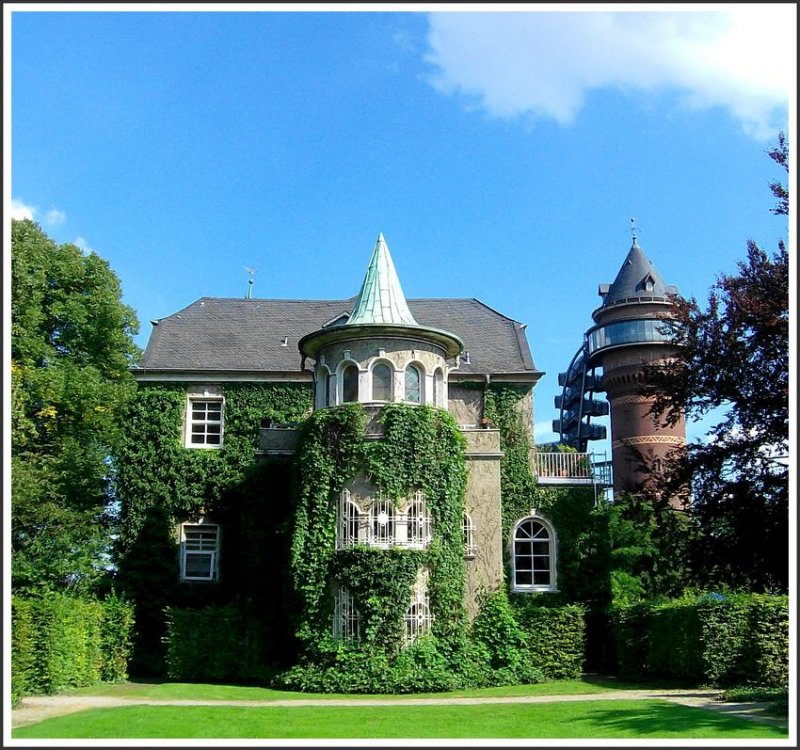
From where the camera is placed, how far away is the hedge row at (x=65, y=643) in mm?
20000

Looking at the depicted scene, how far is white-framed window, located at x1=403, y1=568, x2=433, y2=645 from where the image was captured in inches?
915

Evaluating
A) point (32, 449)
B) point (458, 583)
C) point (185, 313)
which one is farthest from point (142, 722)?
point (185, 313)

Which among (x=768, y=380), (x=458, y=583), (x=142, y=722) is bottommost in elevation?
(x=142, y=722)

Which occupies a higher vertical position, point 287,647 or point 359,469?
point 359,469

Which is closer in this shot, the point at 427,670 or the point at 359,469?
the point at 427,670

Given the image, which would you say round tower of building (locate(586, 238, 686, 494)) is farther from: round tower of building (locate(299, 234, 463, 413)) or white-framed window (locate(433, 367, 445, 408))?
round tower of building (locate(299, 234, 463, 413))

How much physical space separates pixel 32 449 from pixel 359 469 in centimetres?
1351

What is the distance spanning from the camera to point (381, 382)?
25.0m

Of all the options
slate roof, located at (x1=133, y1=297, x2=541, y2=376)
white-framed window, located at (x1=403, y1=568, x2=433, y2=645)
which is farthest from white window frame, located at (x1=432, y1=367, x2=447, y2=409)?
slate roof, located at (x1=133, y1=297, x2=541, y2=376)

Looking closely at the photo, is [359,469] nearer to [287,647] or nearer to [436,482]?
[436,482]

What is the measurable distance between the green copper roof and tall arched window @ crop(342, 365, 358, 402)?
125cm

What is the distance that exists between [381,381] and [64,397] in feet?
41.5

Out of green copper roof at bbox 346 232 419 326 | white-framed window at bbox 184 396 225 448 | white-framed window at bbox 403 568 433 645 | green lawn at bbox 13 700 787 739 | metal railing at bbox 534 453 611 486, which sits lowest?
green lawn at bbox 13 700 787 739

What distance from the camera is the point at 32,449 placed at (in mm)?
31469
